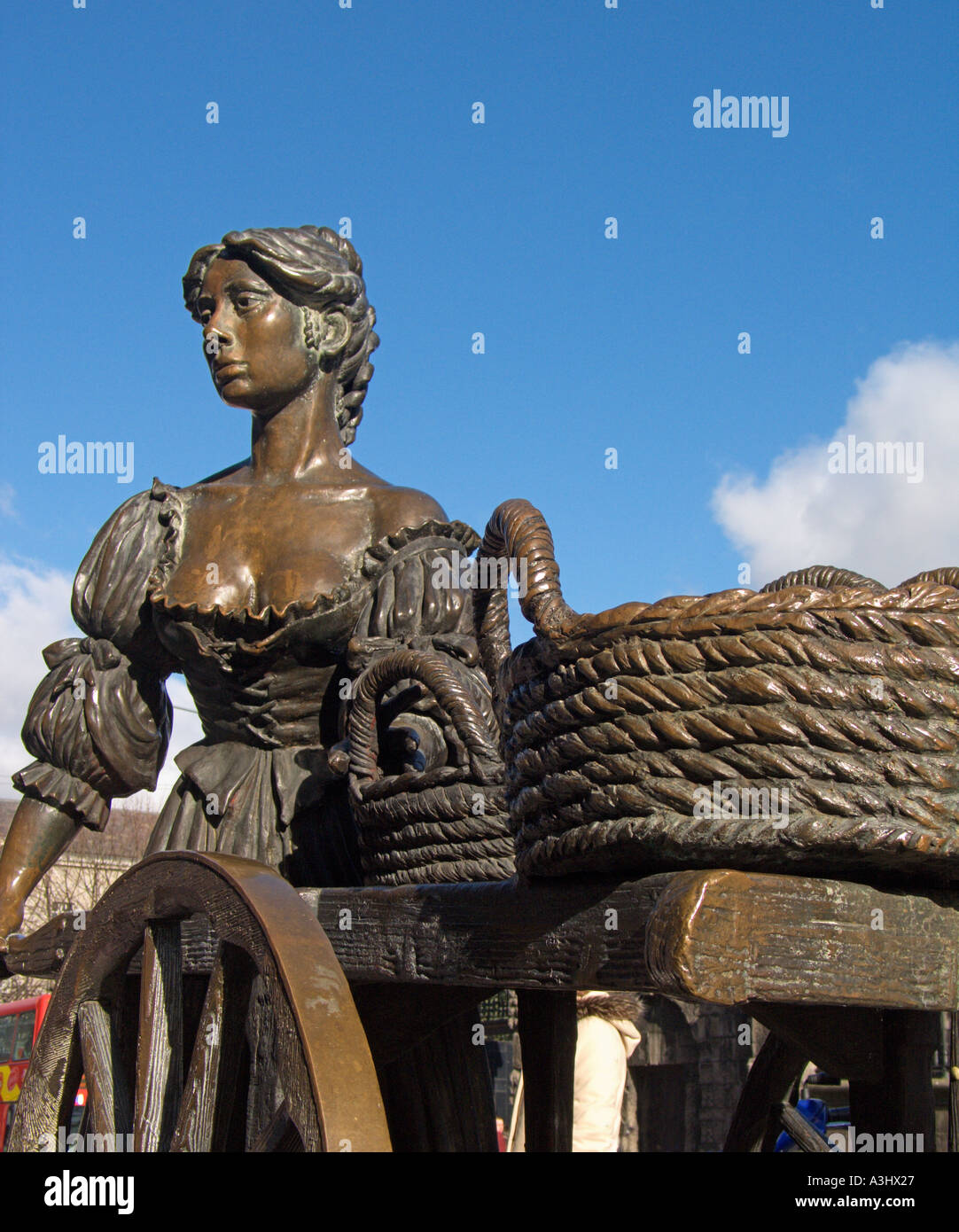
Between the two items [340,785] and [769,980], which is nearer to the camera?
[769,980]

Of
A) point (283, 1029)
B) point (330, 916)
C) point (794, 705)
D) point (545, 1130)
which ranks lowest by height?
point (545, 1130)

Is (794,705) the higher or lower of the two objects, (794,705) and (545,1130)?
the higher

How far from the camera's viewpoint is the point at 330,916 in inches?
62.9

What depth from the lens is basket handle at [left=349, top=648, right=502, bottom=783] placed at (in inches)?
69.3

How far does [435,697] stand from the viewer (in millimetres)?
1859

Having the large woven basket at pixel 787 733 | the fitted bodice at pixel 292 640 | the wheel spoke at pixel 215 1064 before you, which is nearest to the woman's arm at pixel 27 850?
the fitted bodice at pixel 292 640

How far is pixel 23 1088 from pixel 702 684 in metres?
1.23

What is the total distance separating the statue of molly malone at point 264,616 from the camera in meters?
2.26

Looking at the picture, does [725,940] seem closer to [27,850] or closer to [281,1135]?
[281,1135]

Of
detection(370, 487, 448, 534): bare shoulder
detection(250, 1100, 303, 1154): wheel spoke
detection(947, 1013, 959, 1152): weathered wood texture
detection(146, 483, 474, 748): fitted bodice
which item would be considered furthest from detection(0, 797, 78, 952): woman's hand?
detection(947, 1013, 959, 1152): weathered wood texture
